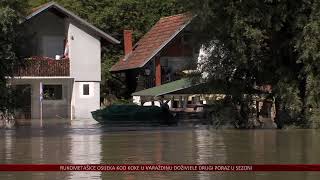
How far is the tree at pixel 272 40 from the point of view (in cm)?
3338

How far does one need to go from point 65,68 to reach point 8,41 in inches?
981

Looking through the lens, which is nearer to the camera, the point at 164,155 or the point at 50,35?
the point at 164,155

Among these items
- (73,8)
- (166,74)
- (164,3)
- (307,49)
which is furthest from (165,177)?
(164,3)

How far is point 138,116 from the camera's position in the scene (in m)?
44.5

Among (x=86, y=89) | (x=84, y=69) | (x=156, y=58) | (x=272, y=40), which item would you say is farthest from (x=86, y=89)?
(x=272, y=40)

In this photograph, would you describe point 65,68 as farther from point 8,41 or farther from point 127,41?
point 8,41

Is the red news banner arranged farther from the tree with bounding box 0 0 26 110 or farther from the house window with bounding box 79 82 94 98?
the house window with bounding box 79 82 94 98

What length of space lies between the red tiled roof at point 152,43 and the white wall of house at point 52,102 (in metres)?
5.85

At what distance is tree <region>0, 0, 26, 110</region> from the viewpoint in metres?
31.3

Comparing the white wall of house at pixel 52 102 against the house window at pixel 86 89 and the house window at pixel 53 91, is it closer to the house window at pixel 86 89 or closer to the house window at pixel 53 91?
the house window at pixel 53 91

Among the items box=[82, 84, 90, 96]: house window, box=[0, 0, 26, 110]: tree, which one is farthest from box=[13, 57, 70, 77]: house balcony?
box=[0, 0, 26, 110]: tree

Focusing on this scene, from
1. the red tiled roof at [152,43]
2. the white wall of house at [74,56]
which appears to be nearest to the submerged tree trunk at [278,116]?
the red tiled roof at [152,43]

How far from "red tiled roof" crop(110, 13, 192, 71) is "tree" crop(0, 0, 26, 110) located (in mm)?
24970

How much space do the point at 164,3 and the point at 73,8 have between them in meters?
10.3
